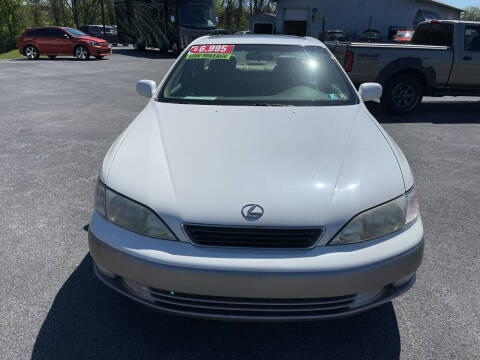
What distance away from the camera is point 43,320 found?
2254 millimetres

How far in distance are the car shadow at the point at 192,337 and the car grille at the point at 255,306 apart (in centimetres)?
36

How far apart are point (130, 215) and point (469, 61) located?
324 inches

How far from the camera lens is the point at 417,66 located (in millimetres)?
7543

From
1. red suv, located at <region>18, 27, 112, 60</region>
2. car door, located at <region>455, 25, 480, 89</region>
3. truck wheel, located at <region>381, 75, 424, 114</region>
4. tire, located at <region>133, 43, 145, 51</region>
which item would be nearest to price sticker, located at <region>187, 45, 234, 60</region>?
truck wheel, located at <region>381, 75, 424, 114</region>

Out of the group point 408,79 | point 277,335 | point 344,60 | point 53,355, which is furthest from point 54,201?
point 408,79

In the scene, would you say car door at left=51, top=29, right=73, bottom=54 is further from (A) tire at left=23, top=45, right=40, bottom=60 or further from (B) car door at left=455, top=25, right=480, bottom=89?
(B) car door at left=455, top=25, right=480, bottom=89

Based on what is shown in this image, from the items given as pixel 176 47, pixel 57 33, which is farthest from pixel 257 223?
pixel 176 47

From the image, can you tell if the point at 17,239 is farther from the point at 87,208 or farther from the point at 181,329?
the point at 181,329

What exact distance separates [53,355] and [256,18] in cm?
3311

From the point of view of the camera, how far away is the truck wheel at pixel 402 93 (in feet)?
25.3

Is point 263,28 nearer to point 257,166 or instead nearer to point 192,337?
point 257,166

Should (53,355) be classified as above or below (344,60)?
below

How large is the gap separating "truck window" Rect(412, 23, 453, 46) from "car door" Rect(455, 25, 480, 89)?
32 centimetres

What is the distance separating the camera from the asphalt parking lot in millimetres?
2076
